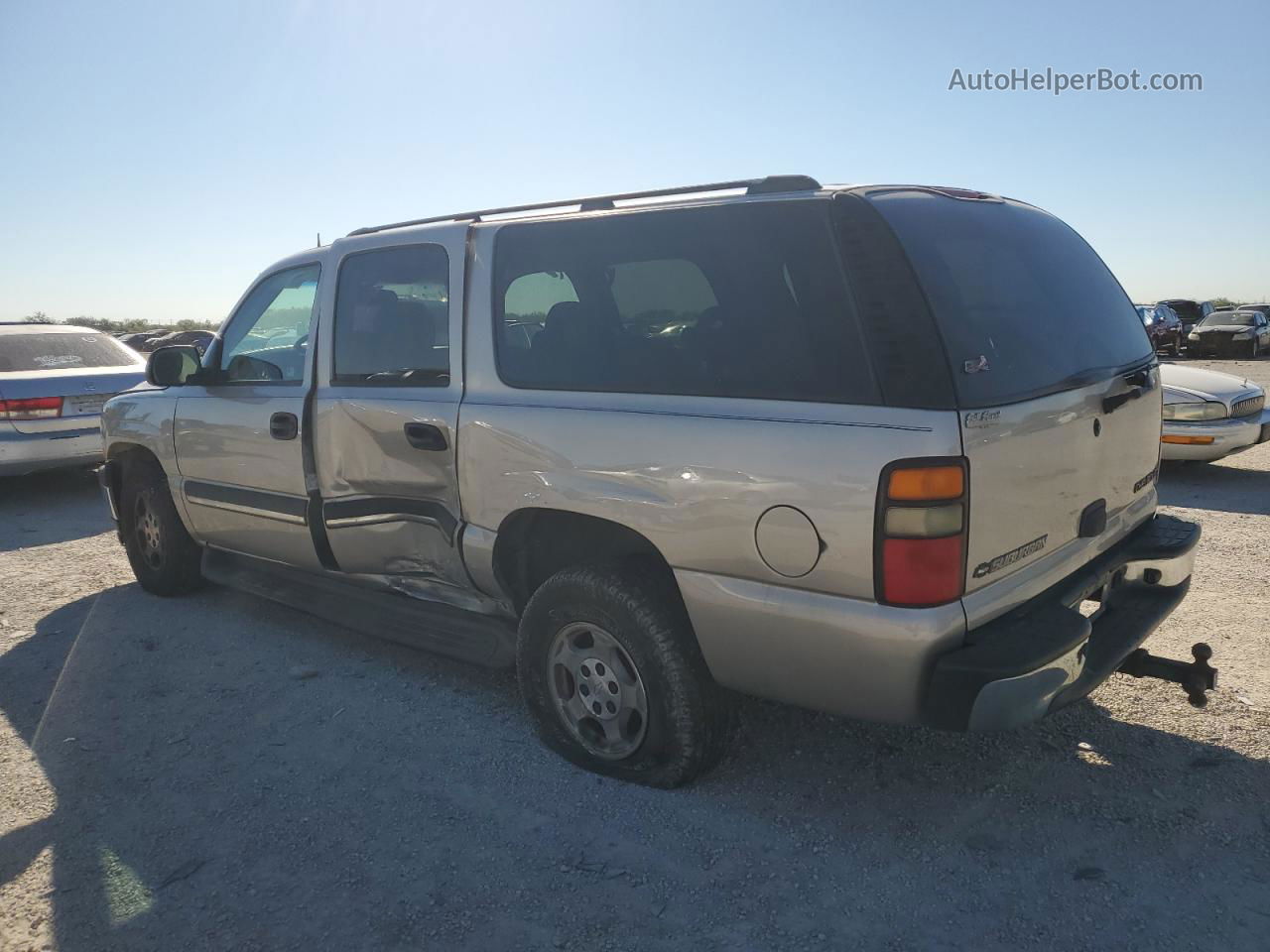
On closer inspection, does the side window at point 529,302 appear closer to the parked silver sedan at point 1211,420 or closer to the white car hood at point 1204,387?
the parked silver sedan at point 1211,420

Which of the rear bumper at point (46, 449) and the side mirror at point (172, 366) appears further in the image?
the rear bumper at point (46, 449)

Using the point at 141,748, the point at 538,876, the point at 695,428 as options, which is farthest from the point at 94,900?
the point at 695,428

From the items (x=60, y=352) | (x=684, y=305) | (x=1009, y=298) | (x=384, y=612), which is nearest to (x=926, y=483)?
(x=1009, y=298)

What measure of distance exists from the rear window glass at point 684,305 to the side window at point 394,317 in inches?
12.9

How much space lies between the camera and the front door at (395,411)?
369cm

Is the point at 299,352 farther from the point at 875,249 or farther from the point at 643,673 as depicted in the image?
the point at 875,249

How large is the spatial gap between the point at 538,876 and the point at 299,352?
8.80ft

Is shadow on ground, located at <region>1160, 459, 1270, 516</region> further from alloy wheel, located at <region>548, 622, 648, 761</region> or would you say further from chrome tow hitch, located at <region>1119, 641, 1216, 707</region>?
alloy wheel, located at <region>548, 622, 648, 761</region>

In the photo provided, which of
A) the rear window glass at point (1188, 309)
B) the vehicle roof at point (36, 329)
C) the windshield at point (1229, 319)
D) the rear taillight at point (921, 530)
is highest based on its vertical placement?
the rear window glass at point (1188, 309)

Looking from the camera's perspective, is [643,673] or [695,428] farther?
[643,673]

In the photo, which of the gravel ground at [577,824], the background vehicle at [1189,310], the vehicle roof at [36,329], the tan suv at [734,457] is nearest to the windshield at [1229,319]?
the background vehicle at [1189,310]

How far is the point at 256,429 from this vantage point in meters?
4.48

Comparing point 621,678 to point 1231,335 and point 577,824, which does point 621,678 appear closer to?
point 577,824

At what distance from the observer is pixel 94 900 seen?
2727mm
